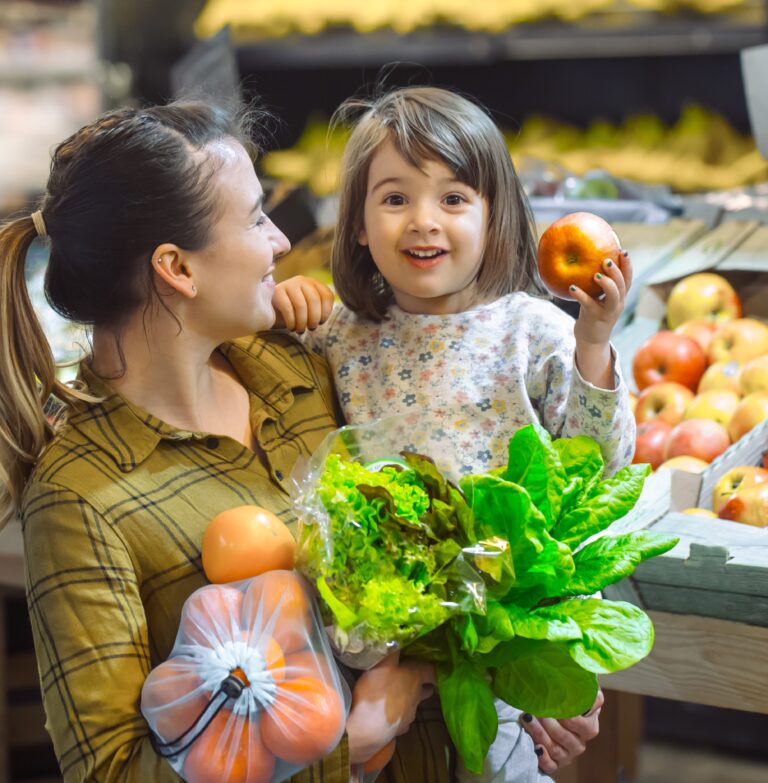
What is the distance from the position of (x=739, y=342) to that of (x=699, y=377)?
11 centimetres

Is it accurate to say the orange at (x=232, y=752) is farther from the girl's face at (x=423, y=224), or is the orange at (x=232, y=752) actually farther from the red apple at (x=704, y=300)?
the red apple at (x=704, y=300)

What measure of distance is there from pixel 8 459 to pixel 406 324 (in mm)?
589

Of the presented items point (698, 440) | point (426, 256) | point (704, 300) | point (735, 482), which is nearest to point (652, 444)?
point (698, 440)

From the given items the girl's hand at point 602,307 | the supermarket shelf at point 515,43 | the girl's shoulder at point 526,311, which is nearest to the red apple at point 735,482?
the girl's shoulder at point 526,311

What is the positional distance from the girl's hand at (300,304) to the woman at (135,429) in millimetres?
184

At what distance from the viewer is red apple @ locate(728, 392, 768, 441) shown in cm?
208

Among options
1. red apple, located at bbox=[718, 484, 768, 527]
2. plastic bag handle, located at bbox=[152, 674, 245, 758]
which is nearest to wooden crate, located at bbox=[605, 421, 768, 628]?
red apple, located at bbox=[718, 484, 768, 527]

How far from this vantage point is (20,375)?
1.41 meters

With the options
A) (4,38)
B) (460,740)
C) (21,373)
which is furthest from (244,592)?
(4,38)

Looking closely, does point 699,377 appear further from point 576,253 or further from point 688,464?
point 576,253

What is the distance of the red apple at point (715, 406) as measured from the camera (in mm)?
2168

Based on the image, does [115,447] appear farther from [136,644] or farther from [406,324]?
[406,324]

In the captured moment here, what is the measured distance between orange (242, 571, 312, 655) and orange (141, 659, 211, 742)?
0.08 meters

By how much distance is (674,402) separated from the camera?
225 centimetres
